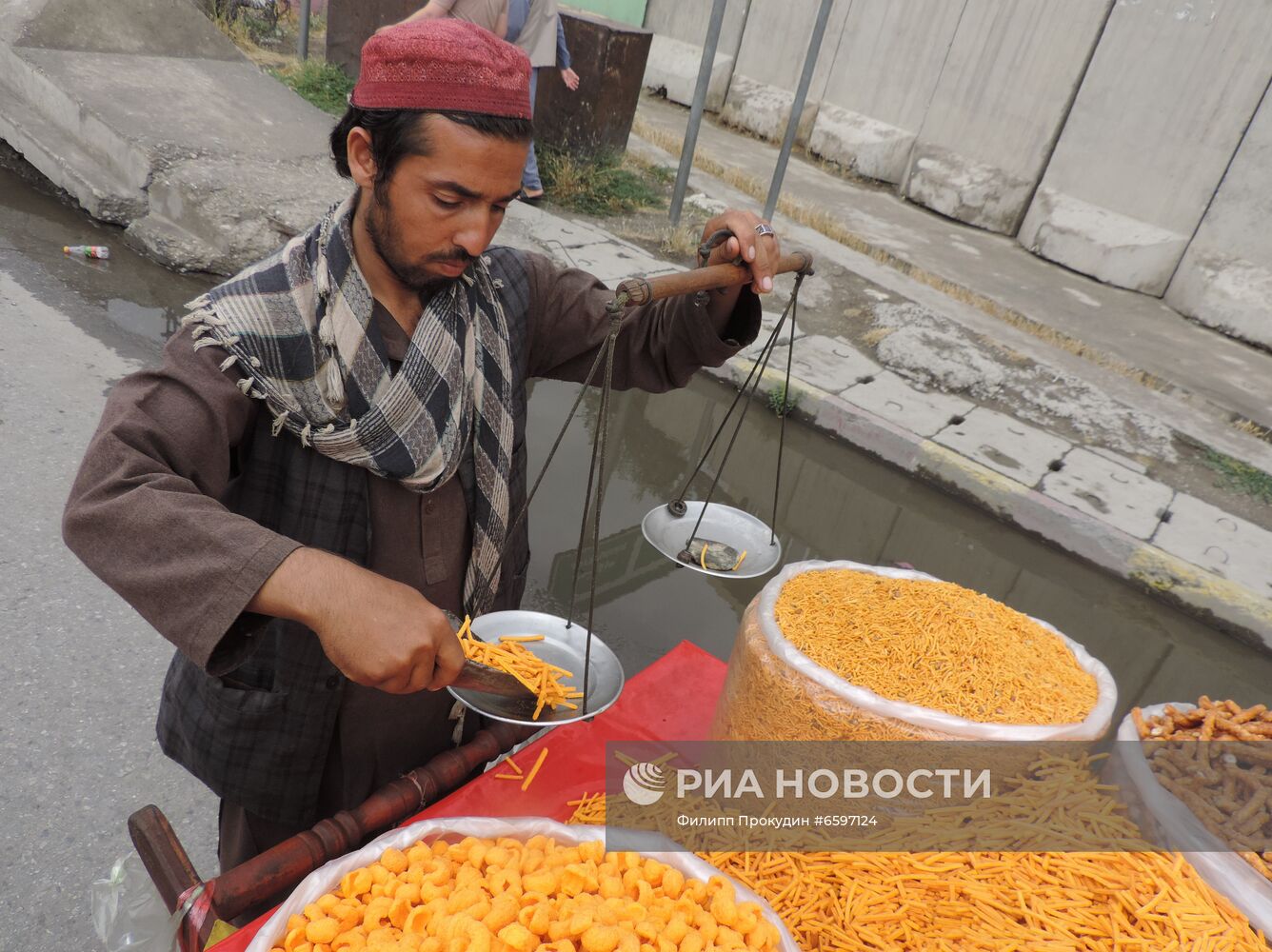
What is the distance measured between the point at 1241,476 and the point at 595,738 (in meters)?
4.93

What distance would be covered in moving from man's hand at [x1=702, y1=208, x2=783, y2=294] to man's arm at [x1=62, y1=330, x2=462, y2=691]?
86cm

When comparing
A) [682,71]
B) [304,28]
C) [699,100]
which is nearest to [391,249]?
[699,100]

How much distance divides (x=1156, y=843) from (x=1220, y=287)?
773cm

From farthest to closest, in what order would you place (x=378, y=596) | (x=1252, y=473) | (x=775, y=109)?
(x=775, y=109), (x=1252, y=473), (x=378, y=596)

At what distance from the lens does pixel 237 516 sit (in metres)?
1.04

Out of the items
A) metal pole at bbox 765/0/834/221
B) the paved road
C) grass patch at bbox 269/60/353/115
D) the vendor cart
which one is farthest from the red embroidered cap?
grass patch at bbox 269/60/353/115

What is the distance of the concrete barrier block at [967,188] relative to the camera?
885 centimetres

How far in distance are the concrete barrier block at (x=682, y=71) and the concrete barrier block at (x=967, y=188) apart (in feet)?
11.0

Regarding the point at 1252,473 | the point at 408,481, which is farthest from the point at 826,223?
the point at 408,481

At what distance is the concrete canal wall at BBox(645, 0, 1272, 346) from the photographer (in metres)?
7.19

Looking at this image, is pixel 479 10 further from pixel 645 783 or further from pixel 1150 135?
pixel 1150 135

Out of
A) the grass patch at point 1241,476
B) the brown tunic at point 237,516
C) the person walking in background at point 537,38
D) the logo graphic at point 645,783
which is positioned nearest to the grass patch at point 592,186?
the person walking in background at point 537,38

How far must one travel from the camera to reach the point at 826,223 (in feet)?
25.5

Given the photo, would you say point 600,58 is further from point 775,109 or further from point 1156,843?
point 1156,843
